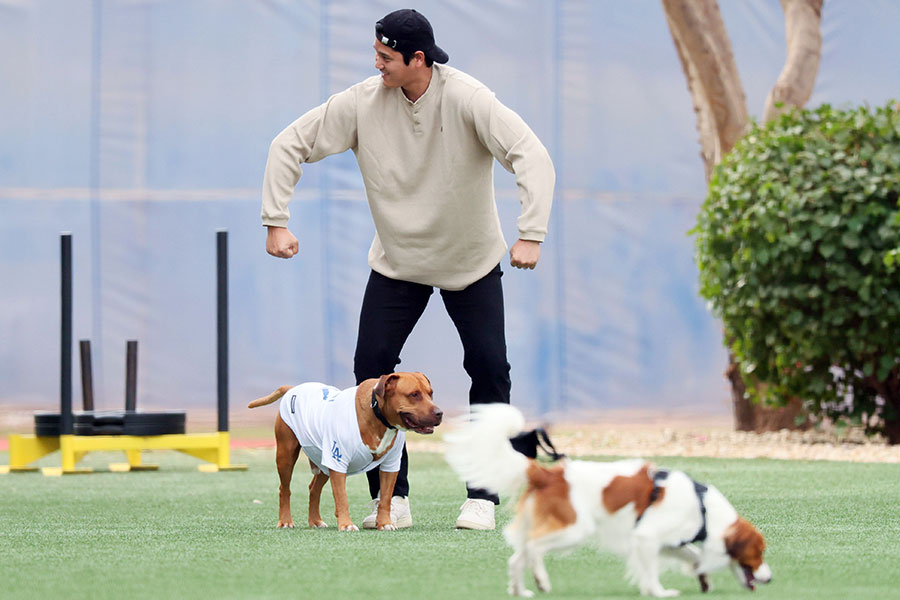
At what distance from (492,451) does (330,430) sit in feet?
4.77

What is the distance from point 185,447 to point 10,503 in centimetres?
219

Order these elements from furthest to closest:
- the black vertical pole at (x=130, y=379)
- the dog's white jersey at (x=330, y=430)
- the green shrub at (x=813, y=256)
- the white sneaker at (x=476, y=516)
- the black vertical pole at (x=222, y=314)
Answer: the black vertical pole at (x=130, y=379) → the green shrub at (x=813, y=256) → the black vertical pole at (x=222, y=314) → the white sneaker at (x=476, y=516) → the dog's white jersey at (x=330, y=430)

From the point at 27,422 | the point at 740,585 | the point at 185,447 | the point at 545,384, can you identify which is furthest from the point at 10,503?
the point at 545,384

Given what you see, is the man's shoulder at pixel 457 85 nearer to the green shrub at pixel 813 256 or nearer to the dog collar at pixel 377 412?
the dog collar at pixel 377 412

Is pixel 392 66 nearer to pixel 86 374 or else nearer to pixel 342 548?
pixel 342 548

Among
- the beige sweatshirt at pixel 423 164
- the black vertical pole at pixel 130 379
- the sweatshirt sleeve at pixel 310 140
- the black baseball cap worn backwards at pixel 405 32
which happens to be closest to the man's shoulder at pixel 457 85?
the beige sweatshirt at pixel 423 164

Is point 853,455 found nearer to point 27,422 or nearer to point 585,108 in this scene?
point 585,108

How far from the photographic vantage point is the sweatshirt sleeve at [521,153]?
4199 mm

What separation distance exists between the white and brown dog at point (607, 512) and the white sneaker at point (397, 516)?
1639 mm

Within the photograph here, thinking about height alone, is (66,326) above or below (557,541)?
above

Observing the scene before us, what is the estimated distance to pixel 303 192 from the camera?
11.5 metres

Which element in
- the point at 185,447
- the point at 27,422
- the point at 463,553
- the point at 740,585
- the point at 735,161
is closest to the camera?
the point at 740,585

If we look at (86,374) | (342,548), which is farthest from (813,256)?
(342,548)

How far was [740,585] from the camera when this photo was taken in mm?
2926
